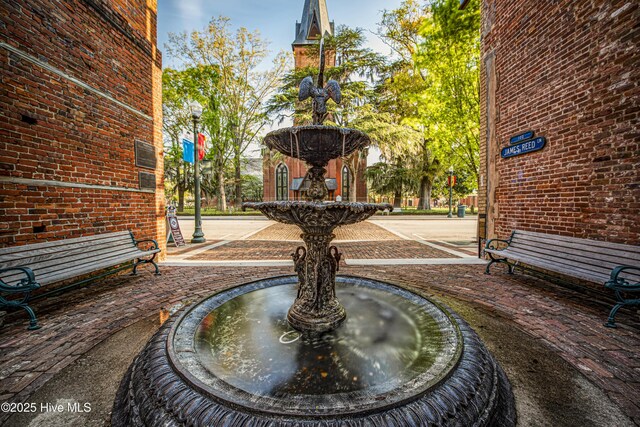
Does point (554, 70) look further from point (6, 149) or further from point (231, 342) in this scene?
point (6, 149)

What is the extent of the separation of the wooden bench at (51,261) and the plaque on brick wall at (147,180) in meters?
1.39

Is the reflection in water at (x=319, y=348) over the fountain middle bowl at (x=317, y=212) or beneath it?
beneath

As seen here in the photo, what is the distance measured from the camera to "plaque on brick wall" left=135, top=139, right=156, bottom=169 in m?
5.88

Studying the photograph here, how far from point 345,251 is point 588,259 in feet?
17.4

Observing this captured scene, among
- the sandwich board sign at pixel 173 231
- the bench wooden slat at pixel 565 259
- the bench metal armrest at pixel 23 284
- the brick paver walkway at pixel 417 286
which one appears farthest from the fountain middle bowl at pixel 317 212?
the sandwich board sign at pixel 173 231

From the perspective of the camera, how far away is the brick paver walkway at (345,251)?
23.6ft

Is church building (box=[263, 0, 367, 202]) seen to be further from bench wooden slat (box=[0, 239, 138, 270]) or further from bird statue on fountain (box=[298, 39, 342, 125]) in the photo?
bird statue on fountain (box=[298, 39, 342, 125])

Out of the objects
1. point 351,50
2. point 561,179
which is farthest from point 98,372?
point 351,50

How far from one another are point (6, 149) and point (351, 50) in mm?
26413

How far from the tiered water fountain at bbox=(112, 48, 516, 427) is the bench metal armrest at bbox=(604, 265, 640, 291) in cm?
232

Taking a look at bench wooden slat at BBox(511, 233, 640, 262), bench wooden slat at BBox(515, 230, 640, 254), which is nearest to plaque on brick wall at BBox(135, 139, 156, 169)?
bench wooden slat at BBox(511, 233, 640, 262)

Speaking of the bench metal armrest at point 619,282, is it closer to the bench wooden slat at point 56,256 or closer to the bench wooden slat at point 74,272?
the bench wooden slat at point 74,272

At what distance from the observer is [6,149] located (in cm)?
355

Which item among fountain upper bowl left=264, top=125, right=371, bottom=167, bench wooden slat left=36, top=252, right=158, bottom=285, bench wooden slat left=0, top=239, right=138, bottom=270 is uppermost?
fountain upper bowl left=264, top=125, right=371, bottom=167
